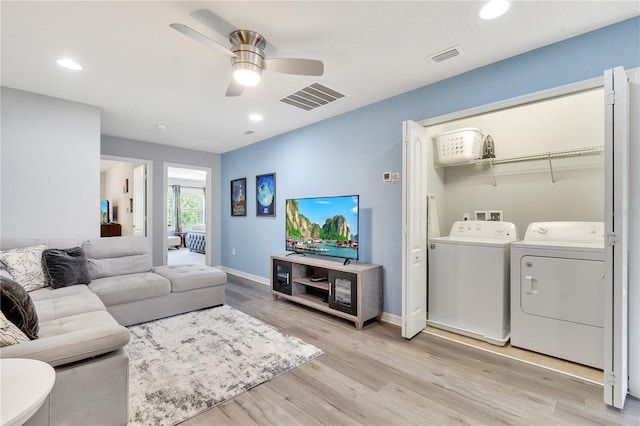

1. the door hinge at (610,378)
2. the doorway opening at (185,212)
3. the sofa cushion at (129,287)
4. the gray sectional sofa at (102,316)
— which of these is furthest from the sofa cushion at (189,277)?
the doorway opening at (185,212)

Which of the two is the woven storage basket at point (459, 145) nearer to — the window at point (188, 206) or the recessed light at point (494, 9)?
the recessed light at point (494, 9)

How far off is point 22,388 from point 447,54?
3.08 meters

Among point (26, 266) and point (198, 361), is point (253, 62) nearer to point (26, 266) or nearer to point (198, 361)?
point (198, 361)

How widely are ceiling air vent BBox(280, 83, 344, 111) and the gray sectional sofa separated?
2.33 meters

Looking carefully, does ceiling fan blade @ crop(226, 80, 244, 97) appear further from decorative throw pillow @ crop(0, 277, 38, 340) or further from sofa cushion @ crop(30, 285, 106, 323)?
sofa cushion @ crop(30, 285, 106, 323)

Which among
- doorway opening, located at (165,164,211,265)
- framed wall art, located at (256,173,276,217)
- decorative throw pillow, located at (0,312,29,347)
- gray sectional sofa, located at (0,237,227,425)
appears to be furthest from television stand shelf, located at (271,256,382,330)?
doorway opening, located at (165,164,211,265)

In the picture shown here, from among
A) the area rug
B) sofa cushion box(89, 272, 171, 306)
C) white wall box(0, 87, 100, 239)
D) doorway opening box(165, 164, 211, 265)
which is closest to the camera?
the area rug

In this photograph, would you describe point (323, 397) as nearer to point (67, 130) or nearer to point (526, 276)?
point (526, 276)

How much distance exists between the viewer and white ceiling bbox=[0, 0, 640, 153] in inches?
70.6

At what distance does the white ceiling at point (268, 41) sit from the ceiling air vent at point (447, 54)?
0.06 metres

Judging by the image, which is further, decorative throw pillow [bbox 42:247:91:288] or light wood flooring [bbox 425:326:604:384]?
decorative throw pillow [bbox 42:247:91:288]

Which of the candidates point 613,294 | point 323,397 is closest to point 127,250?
point 323,397

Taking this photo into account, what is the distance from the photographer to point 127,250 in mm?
3533

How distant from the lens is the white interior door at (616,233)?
170 centimetres
